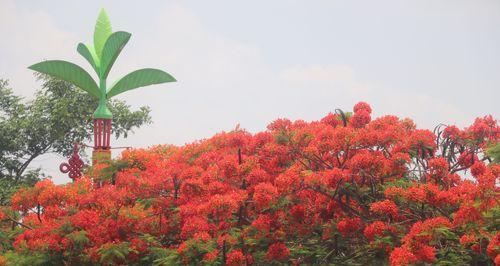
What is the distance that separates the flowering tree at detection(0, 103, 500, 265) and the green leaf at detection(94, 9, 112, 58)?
446 inches

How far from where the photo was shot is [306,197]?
9.13 meters

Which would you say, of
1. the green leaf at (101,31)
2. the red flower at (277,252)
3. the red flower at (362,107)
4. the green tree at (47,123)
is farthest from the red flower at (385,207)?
the green tree at (47,123)

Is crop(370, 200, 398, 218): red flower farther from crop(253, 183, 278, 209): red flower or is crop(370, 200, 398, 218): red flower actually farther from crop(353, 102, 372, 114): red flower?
crop(353, 102, 372, 114): red flower

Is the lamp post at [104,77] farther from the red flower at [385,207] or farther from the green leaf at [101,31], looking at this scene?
the red flower at [385,207]

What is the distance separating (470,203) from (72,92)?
22.6 m

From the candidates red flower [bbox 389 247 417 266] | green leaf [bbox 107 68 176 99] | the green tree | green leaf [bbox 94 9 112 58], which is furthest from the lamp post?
red flower [bbox 389 247 417 266]

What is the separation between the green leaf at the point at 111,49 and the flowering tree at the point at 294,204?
29.1ft

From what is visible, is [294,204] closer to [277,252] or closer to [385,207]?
[277,252]

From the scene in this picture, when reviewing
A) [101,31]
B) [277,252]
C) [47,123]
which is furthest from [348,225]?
[47,123]

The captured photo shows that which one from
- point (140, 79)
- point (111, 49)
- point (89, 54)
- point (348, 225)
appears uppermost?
point (89, 54)

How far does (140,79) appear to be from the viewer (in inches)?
782

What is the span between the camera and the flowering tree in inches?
316

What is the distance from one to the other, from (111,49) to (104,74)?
0.90m

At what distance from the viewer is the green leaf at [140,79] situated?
64.2 feet
